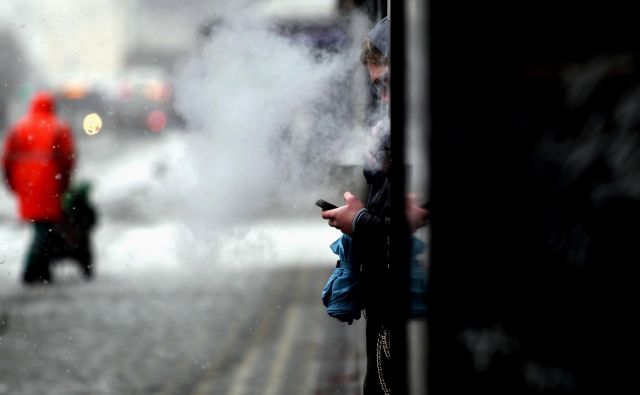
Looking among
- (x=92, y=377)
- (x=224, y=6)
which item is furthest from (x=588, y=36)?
(x=92, y=377)

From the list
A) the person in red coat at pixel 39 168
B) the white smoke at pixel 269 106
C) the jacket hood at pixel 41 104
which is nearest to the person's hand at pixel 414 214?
the white smoke at pixel 269 106

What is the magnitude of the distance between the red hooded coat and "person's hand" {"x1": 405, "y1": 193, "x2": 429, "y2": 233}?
20.4ft

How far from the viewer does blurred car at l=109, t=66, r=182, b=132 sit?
1159 centimetres

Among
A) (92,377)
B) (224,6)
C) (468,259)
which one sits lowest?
(92,377)

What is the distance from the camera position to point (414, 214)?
1.66 meters

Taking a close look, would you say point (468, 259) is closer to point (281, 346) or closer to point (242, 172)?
point (242, 172)

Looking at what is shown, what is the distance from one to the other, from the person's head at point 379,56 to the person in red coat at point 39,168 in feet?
17.6

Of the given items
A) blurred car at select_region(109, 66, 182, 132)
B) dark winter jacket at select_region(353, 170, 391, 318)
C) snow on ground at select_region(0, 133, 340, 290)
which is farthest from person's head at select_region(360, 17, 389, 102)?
blurred car at select_region(109, 66, 182, 132)

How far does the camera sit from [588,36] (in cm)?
119

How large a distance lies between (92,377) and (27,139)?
3.02m

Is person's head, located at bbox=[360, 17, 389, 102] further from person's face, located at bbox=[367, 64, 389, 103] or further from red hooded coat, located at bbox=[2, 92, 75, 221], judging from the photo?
red hooded coat, located at bbox=[2, 92, 75, 221]

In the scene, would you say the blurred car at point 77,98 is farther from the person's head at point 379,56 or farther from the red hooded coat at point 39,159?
the person's head at point 379,56

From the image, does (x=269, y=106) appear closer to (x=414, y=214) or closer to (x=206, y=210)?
(x=206, y=210)

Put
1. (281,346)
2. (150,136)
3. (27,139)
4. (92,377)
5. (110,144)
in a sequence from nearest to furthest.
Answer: (92,377) < (281,346) < (27,139) < (110,144) < (150,136)
